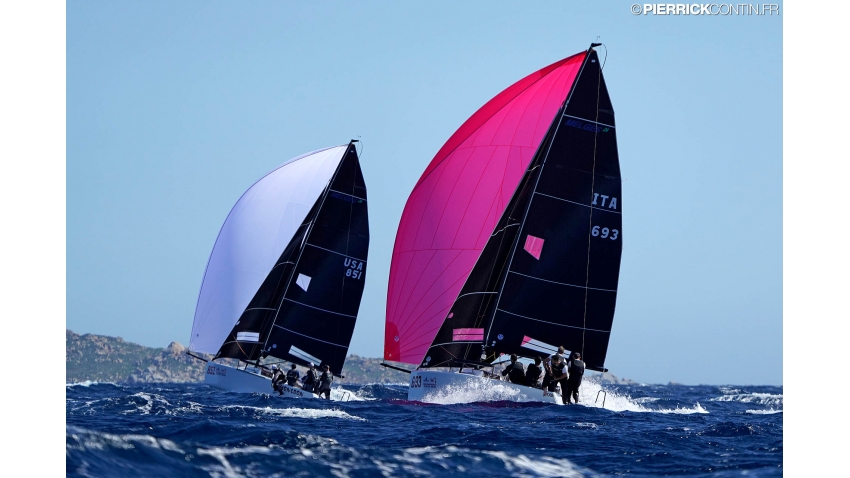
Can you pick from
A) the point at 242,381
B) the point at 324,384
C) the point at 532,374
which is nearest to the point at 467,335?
the point at 532,374

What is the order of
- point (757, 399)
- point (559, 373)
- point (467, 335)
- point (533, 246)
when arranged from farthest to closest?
point (757, 399), point (467, 335), point (533, 246), point (559, 373)

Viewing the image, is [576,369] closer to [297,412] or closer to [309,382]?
[297,412]

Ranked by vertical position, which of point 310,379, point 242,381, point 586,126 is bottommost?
point 242,381

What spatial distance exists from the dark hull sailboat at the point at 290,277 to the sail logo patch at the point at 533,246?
30.3 feet

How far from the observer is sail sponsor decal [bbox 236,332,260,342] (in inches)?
1161

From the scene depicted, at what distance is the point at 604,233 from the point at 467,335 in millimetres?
3663

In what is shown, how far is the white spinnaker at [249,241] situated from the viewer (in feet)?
98.2

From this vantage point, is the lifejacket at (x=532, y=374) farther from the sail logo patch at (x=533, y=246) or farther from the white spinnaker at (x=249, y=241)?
the white spinnaker at (x=249, y=241)

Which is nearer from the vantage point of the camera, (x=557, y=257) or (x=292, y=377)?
(x=557, y=257)

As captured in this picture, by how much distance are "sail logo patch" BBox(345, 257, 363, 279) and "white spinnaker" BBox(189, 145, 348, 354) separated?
7.06 feet

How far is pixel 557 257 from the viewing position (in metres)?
20.8

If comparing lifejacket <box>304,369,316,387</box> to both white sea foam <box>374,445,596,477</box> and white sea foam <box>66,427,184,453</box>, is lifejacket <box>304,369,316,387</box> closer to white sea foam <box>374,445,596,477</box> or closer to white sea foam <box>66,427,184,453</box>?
white sea foam <box>374,445,596,477</box>

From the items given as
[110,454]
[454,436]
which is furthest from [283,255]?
[110,454]

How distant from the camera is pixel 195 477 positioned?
9.96m
